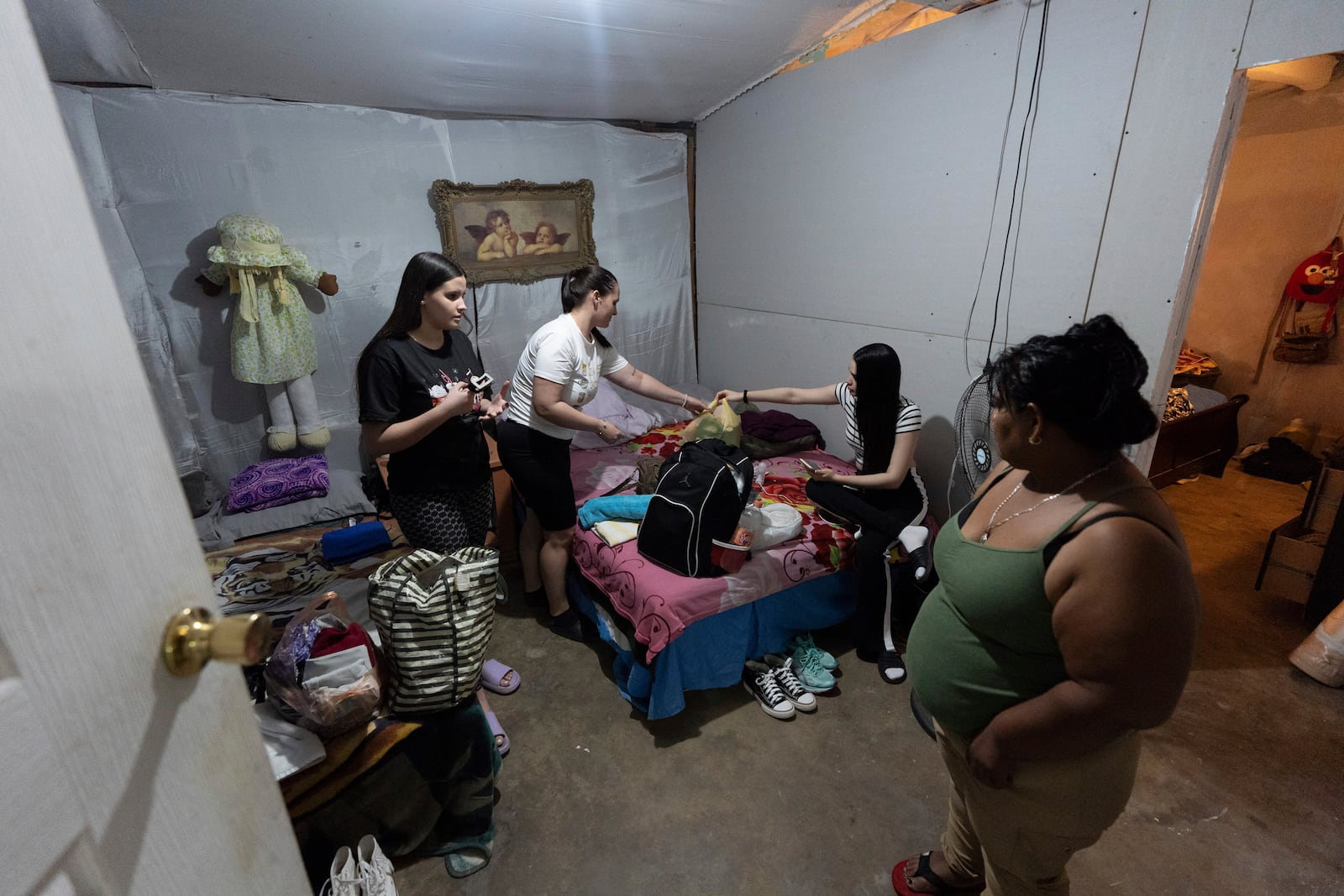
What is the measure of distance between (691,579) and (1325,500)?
2899 mm

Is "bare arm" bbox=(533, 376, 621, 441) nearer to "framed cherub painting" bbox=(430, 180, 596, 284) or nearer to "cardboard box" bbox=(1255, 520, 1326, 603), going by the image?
"framed cherub painting" bbox=(430, 180, 596, 284)

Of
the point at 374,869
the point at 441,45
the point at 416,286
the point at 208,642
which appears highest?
the point at 441,45

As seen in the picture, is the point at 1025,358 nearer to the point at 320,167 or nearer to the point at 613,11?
the point at 613,11

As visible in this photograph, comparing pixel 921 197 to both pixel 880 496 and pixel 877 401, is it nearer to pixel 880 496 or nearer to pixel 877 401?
pixel 877 401

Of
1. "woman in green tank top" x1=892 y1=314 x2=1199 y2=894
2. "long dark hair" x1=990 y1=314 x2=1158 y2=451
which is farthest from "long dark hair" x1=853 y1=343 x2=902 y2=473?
"long dark hair" x1=990 y1=314 x2=1158 y2=451

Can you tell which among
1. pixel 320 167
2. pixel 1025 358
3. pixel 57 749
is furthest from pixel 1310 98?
pixel 57 749

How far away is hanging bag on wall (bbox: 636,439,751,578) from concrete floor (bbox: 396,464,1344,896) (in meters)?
0.59

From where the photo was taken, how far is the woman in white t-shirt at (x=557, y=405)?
229cm

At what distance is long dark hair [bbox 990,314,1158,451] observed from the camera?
1.05 m

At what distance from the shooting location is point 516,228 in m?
3.68

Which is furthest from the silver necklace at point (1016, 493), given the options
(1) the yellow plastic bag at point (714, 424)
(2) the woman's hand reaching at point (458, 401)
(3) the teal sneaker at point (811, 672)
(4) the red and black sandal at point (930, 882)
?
(1) the yellow plastic bag at point (714, 424)

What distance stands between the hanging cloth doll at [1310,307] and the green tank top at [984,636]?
15.6 ft

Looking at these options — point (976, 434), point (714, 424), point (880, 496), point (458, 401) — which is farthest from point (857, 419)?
point (458, 401)

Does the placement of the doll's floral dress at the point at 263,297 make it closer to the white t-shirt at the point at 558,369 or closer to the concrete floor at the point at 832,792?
the white t-shirt at the point at 558,369
